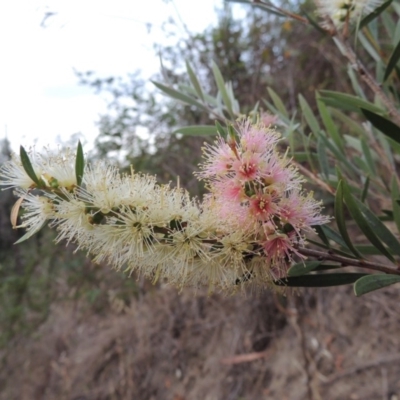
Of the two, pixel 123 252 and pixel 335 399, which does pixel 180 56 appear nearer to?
pixel 335 399

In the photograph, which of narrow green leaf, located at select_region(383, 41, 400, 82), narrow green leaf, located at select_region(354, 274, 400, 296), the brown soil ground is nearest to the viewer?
narrow green leaf, located at select_region(354, 274, 400, 296)

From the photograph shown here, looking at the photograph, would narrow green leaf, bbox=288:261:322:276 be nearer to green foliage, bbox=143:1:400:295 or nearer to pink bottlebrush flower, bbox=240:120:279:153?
green foliage, bbox=143:1:400:295

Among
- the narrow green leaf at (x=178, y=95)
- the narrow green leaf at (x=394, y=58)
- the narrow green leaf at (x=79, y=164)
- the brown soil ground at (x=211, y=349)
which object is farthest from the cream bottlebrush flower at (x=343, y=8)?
the brown soil ground at (x=211, y=349)

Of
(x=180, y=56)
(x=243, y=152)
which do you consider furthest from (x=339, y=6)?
(x=180, y=56)

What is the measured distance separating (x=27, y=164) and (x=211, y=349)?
327 centimetres

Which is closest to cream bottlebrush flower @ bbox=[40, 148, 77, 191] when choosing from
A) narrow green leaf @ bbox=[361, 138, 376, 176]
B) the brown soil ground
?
narrow green leaf @ bbox=[361, 138, 376, 176]

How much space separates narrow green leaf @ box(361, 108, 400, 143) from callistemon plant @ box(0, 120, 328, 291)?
0.18 m

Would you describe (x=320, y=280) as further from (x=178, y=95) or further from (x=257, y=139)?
(x=178, y=95)

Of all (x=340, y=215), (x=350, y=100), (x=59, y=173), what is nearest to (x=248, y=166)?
(x=340, y=215)

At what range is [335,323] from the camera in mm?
3000

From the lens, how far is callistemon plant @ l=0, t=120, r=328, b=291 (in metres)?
0.61

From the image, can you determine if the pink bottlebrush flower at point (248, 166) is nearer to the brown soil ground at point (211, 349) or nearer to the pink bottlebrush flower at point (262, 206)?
the pink bottlebrush flower at point (262, 206)

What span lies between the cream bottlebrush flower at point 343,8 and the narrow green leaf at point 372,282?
56 cm

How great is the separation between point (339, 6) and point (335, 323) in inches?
96.0
